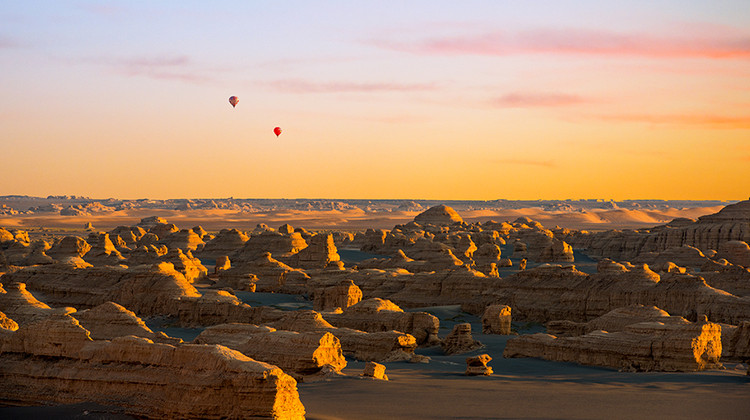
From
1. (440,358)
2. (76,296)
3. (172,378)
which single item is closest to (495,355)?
(440,358)

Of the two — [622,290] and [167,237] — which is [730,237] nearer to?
[622,290]

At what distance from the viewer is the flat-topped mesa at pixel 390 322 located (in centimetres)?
6028

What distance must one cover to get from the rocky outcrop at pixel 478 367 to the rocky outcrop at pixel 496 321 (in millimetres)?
18147

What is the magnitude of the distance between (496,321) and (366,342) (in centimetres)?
1713

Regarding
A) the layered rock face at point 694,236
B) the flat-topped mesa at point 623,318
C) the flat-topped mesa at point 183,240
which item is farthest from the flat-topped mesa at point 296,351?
the flat-topped mesa at point 183,240

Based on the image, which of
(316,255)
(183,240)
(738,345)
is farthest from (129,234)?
(738,345)

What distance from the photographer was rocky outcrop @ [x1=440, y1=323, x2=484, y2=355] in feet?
192

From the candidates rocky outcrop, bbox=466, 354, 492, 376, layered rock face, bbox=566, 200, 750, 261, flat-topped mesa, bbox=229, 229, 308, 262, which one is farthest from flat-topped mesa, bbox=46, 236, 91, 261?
rocky outcrop, bbox=466, 354, 492, 376

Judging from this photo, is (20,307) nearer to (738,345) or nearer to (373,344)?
(373,344)

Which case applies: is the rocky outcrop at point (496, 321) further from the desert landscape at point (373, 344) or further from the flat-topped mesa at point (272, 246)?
the flat-topped mesa at point (272, 246)

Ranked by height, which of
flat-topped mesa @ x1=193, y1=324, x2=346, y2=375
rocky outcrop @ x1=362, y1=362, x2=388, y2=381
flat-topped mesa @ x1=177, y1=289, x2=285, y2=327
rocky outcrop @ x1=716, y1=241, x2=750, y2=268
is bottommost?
flat-topped mesa @ x1=177, y1=289, x2=285, y2=327

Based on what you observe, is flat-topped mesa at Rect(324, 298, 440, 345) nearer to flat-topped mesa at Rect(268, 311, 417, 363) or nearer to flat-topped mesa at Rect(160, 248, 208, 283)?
flat-topped mesa at Rect(268, 311, 417, 363)

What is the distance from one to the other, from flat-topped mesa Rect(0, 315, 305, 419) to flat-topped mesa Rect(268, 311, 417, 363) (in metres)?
15.7

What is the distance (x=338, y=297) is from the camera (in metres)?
71.4
